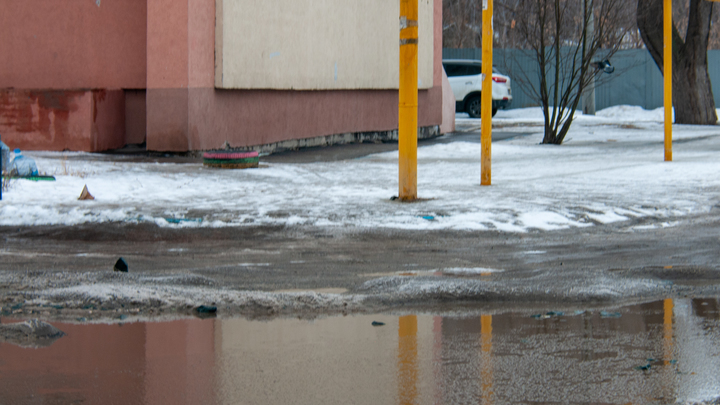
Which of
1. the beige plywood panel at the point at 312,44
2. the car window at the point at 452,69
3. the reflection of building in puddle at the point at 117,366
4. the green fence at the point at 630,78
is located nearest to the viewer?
the reflection of building in puddle at the point at 117,366

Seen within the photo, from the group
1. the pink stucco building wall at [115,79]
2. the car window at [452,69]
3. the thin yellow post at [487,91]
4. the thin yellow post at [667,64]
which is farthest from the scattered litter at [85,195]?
the car window at [452,69]

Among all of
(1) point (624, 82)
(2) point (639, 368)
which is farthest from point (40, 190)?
(1) point (624, 82)

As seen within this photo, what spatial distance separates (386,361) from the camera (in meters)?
3.89

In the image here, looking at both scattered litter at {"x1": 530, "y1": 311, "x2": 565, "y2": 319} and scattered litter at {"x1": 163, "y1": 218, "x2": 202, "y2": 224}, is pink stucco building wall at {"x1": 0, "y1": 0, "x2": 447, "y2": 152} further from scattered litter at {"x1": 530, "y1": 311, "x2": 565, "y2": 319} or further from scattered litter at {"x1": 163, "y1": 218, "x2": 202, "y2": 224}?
scattered litter at {"x1": 530, "y1": 311, "x2": 565, "y2": 319}

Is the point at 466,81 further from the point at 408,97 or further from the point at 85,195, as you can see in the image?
the point at 85,195

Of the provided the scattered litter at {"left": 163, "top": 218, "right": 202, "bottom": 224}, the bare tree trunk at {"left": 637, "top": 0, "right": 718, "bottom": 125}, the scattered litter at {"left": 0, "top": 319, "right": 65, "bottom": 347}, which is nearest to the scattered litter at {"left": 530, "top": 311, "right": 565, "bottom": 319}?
the scattered litter at {"left": 0, "top": 319, "right": 65, "bottom": 347}

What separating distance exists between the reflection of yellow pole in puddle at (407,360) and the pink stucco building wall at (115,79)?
9.56 m

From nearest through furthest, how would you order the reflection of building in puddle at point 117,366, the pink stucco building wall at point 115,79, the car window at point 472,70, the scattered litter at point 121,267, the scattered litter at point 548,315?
1. the reflection of building in puddle at point 117,366
2. the scattered litter at point 548,315
3. the scattered litter at point 121,267
4. the pink stucco building wall at point 115,79
5. the car window at point 472,70

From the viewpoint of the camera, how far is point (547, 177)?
11547mm

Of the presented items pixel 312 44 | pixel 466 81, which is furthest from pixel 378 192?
pixel 466 81

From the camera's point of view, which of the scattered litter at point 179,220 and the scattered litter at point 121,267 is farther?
the scattered litter at point 179,220

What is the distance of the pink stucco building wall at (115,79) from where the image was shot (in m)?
13.4

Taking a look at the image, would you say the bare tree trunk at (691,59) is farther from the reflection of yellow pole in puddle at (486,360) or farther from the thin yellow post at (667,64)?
the reflection of yellow pole in puddle at (486,360)

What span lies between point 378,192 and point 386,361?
20.1 feet
